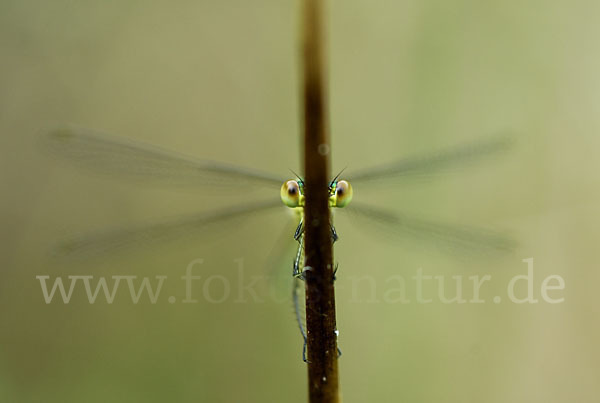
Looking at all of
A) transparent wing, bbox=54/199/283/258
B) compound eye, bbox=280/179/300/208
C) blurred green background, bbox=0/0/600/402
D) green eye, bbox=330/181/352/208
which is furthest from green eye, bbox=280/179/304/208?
blurred green background, bbox=0/0/600/402

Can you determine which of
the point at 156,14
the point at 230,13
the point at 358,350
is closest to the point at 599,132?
the point at 358,350

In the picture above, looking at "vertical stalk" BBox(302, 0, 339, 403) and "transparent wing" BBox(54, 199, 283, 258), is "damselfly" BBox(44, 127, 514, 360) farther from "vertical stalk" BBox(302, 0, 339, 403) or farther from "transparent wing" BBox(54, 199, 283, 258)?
"vertical stalk" BBox(302, 0, 339, 403)

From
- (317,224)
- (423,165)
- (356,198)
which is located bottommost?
(317,224)

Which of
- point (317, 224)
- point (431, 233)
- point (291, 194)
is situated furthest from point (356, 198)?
point (317, 224)

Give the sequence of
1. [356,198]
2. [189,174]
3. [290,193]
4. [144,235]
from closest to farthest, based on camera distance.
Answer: [290,193] → [144,235] → [189,174] → [356,198]

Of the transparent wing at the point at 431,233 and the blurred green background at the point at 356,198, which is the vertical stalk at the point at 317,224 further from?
the blurred green background at the point at 356,198

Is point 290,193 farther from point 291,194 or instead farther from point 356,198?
point 356,198

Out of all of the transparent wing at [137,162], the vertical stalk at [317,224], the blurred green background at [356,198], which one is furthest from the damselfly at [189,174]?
the blurred green background at [356,198]
